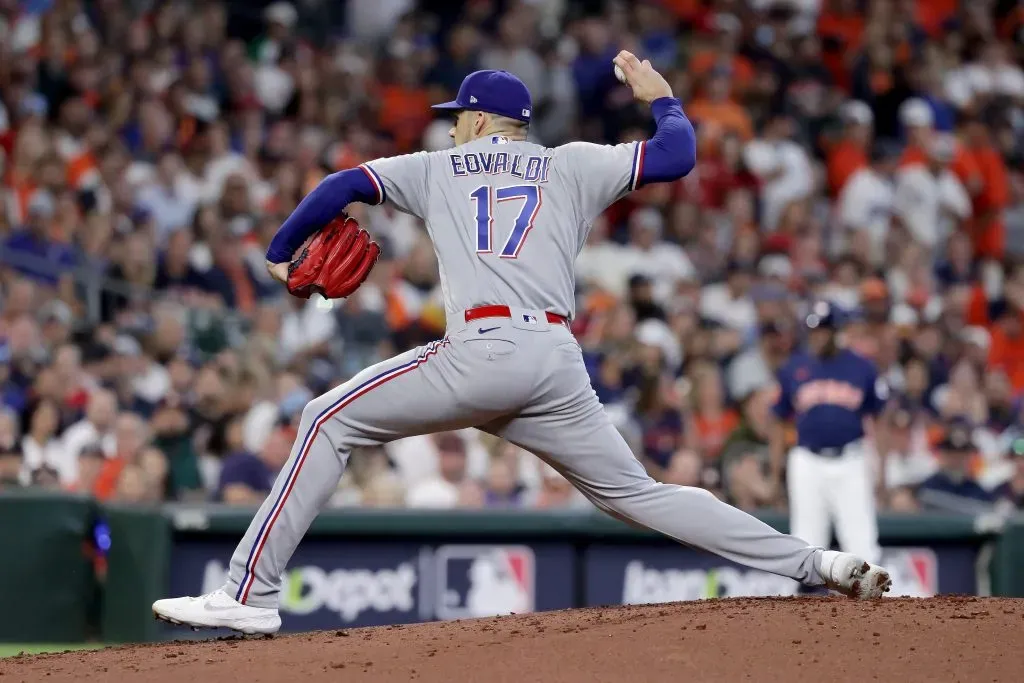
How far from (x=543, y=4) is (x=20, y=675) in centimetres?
1126

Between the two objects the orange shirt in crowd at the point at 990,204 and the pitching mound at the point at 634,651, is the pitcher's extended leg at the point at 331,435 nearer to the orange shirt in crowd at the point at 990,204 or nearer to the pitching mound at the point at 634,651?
the pitching mound at the point at 634,651

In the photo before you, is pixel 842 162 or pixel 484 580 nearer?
pixel 484 580

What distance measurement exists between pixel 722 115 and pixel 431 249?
355cm

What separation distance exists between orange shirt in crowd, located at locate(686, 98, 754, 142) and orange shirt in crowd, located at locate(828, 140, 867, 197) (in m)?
0.78

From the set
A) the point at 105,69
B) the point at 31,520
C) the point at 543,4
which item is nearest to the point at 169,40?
the point at 105,69

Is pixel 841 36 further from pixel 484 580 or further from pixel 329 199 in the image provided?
pixel 329 199

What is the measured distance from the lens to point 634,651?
491 cm

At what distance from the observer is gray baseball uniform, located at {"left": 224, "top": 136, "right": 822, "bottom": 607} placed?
508cm

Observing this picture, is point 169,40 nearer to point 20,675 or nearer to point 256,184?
point 256,184

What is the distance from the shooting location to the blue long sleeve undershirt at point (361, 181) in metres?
5.15

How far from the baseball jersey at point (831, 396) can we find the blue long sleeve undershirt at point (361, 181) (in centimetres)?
417

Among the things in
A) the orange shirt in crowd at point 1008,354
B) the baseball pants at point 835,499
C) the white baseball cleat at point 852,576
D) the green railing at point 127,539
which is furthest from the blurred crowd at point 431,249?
the white baseball cleat at point 852,576

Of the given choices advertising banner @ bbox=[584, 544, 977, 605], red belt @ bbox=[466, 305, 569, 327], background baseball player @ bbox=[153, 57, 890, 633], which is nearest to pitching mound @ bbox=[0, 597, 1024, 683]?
background baseball player @ bbox=[153, 57, 890, 633]

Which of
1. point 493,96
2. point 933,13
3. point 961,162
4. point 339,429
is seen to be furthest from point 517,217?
point 933,13
